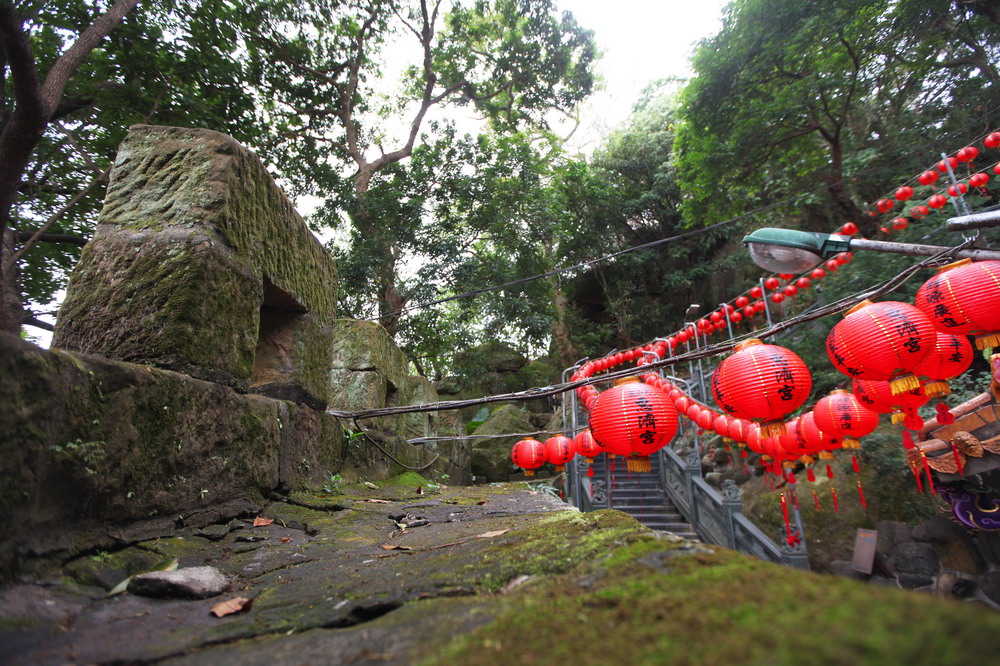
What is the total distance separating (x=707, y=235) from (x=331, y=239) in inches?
492

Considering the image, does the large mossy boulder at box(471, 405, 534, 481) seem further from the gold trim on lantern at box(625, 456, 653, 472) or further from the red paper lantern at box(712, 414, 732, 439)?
the gold trim on lantern at box(625, 456, 653, 472)

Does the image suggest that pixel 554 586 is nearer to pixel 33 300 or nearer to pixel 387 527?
pixel 387 527

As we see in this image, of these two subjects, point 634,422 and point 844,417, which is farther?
point 844,417

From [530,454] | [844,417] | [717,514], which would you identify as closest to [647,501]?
[717,514]

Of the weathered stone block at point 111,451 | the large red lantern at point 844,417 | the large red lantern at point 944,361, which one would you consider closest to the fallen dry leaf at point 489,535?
the weathered stone block at point 111,451

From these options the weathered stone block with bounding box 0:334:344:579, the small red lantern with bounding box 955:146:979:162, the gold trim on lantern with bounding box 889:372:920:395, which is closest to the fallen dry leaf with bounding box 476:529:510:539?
the weathered stone block with bounding box 0:334:344:579

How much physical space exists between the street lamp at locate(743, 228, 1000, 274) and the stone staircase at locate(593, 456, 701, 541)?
5.79 meters

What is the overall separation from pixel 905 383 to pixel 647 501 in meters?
8.15

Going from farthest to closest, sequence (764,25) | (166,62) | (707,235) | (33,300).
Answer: (707,235)
(764,25)
(33,300)
(166,62)

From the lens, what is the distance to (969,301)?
2.91 metres

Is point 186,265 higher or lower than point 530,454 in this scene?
higher

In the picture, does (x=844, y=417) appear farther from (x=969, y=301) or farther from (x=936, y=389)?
(x=969, y=301)

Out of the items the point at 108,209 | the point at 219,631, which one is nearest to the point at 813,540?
the point at 219,631

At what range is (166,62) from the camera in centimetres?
589
